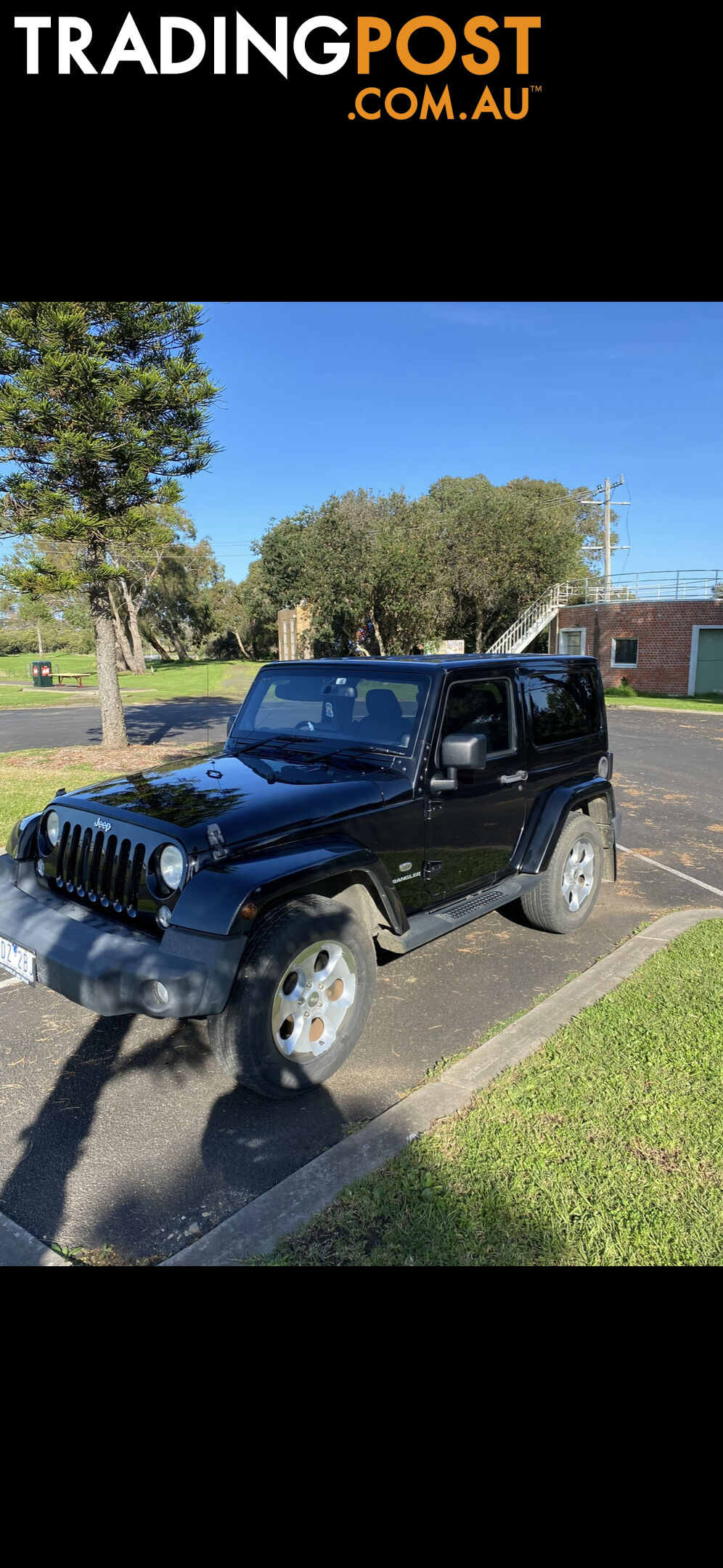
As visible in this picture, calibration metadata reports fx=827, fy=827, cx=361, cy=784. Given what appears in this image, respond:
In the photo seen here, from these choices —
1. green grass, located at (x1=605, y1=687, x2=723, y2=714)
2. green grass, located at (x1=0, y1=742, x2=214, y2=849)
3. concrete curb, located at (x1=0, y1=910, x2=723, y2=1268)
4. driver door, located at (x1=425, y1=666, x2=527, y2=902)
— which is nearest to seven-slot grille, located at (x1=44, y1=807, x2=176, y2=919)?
concrete curb, located at (x1=0, y1=910, x2=723, y2=1268)

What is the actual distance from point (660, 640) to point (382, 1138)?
27.7 meters

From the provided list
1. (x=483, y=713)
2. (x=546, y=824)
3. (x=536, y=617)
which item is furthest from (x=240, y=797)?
(x=536, y=617)

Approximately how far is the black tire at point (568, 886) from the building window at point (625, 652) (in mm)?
25264

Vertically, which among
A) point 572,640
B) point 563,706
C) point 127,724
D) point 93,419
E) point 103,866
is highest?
point 93,419

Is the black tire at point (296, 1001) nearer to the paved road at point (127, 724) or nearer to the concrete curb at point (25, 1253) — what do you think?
the concrete curb at point (25, 1253)

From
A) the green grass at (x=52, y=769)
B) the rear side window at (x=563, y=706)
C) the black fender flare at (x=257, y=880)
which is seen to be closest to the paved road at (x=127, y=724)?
the green grass at (x=52, y=769)

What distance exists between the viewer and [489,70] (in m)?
3.74

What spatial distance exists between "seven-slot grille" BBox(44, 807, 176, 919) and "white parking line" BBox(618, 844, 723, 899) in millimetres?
4585

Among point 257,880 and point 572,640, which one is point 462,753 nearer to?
point 257,880

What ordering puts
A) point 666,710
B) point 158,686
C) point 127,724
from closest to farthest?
point 127,724 → point 666,710 → point 158,686

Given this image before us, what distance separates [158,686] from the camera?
35.1 metres
